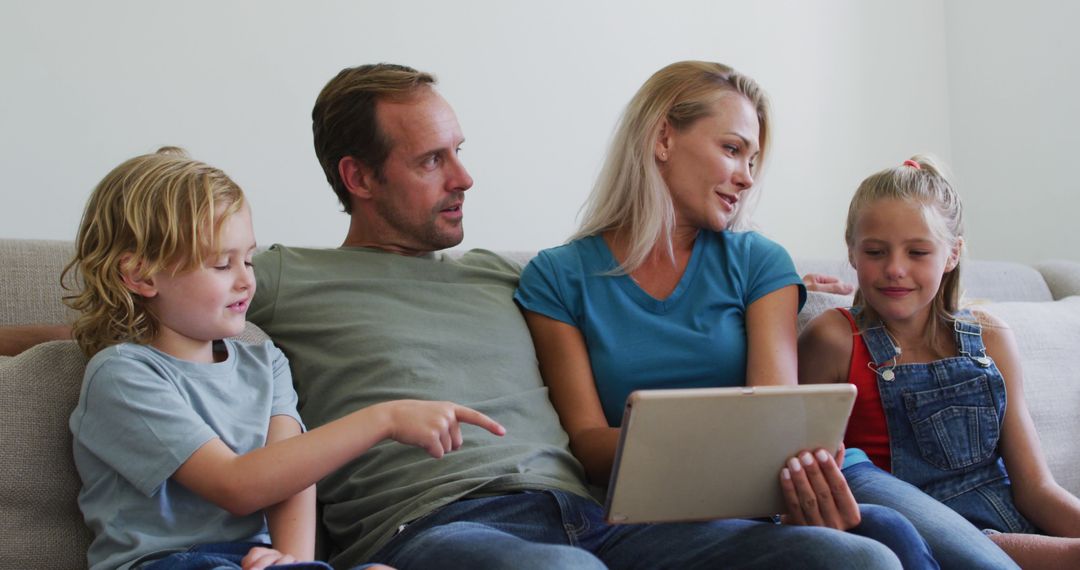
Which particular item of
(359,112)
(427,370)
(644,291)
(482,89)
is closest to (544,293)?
(644,291)

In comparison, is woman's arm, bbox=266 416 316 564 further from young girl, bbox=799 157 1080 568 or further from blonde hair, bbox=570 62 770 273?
young girl, bbox=799 157 1080 568

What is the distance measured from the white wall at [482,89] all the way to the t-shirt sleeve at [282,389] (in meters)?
0.70

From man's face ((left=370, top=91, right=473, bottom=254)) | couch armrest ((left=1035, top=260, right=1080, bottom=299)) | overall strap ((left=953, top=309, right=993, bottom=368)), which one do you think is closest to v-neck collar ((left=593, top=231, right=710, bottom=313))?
Result: man's face ((left=370, top=91, right=473, bottom=254))

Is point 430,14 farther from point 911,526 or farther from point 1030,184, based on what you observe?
point 1030,184

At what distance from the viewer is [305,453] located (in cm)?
119

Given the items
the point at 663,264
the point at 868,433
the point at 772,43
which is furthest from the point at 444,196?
the point at 772,43

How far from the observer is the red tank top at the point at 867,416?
1728mm

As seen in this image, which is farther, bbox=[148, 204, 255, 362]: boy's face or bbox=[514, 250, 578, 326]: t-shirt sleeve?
bbox=[514, 250, 578, 326]: t-shirt sleeve

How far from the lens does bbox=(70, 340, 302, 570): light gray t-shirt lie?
117 centimetres

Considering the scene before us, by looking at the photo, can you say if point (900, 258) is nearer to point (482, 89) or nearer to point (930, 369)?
point (930, 369)

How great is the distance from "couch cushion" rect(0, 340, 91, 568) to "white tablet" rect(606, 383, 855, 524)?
→ 2.08 feet

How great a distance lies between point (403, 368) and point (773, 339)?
536mm

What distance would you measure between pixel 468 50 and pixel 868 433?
1.23 meters

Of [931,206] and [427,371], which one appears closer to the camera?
[427,371]
